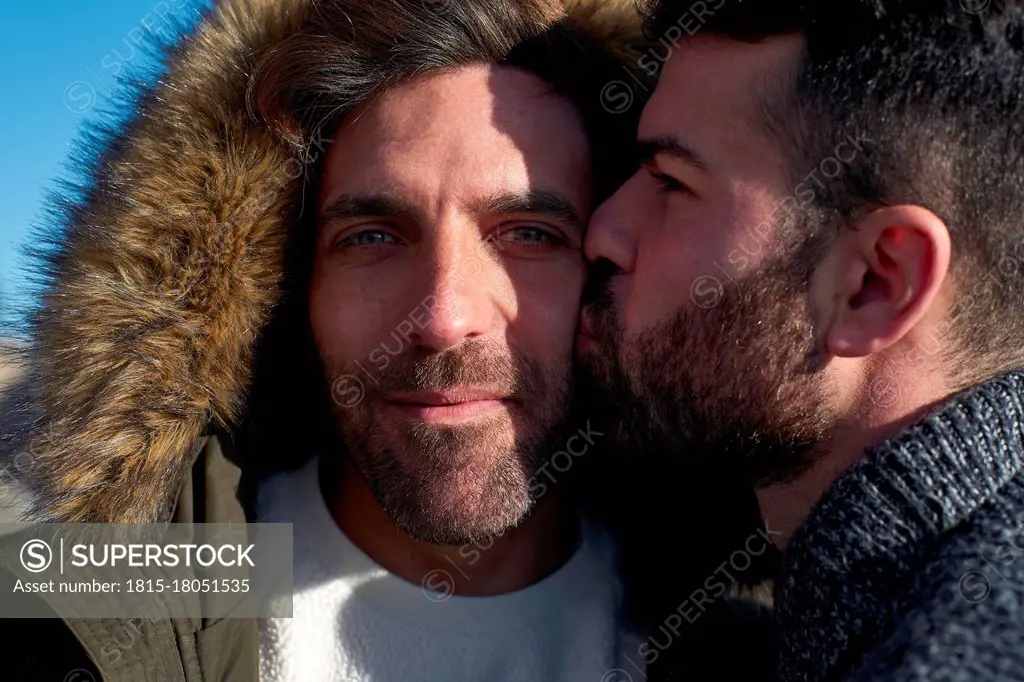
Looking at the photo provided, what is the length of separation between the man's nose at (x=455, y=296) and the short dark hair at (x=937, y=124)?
2.50ft

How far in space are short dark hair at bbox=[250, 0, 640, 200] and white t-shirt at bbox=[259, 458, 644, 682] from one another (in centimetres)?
108

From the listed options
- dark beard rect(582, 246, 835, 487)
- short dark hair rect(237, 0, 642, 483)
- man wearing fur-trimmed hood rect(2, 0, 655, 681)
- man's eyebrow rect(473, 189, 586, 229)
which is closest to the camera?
dark beard rect(582, 246, 835, 487)

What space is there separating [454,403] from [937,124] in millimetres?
1218

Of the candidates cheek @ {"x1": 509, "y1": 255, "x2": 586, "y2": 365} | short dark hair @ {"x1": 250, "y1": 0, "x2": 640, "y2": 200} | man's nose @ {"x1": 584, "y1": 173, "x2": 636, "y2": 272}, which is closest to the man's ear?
man's nose @ {"x1": 584, "y1": 173, "x2": 636, "y2": 272}

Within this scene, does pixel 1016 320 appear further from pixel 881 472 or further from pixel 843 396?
pixel 881 472

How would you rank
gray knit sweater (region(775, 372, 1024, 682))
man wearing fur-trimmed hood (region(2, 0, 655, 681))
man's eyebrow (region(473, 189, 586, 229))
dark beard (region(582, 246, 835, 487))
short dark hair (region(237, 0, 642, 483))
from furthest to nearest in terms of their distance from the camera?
1. short dark hair (region(237, 0, 642, 483))
2. man's eyebrow (region(473, 189, 586, 229))
3. man wearing fur-trimmed hood (region(2, 0, 655, 681))
4. dark beard (region(582, 246, 835, 487))
5. gray knit sweater (region(775, 372, 1024, 682))

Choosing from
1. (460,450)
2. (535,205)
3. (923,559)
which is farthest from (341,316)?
(923,559)

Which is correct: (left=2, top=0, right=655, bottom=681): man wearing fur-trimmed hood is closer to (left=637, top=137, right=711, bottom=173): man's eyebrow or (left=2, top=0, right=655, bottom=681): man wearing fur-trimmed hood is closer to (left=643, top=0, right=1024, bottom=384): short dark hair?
(left=637, top=137, right=711, bottom=173): man's eyebrow

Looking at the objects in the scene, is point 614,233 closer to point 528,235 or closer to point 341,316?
point 528,235

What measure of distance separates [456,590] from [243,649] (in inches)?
23.5

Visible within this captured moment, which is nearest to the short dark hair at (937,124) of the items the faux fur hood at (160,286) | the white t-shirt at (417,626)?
the white t-shirt at (417,626)

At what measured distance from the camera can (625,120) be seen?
2387 millimetres

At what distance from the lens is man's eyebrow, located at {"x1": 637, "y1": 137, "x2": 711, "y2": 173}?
75.3 inches

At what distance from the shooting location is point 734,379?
190 cm
